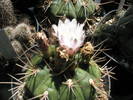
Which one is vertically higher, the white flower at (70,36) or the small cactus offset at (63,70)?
the white flower at (70,36)

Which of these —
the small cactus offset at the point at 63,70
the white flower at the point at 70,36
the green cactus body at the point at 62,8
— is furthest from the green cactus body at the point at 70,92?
the green cactus body at the point at 62,8

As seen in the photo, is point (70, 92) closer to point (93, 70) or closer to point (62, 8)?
point (93, 70)

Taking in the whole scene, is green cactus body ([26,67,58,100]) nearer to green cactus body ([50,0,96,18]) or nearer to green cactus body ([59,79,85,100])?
green cactus body ([59,79,85,100])

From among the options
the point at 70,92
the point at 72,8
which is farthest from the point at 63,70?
the point at 72,8

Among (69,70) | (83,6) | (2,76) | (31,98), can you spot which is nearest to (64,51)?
(69,70)

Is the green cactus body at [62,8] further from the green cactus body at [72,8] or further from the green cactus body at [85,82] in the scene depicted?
the green cactus body at [85,82]

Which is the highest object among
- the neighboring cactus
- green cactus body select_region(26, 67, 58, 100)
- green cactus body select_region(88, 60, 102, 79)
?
the neighboring cactus

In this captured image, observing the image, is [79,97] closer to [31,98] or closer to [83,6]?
[31,98]

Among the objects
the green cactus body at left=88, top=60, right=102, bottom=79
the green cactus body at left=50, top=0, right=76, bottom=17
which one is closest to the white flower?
the green cactus body at left=88, top=60, right=102, bottom=79
